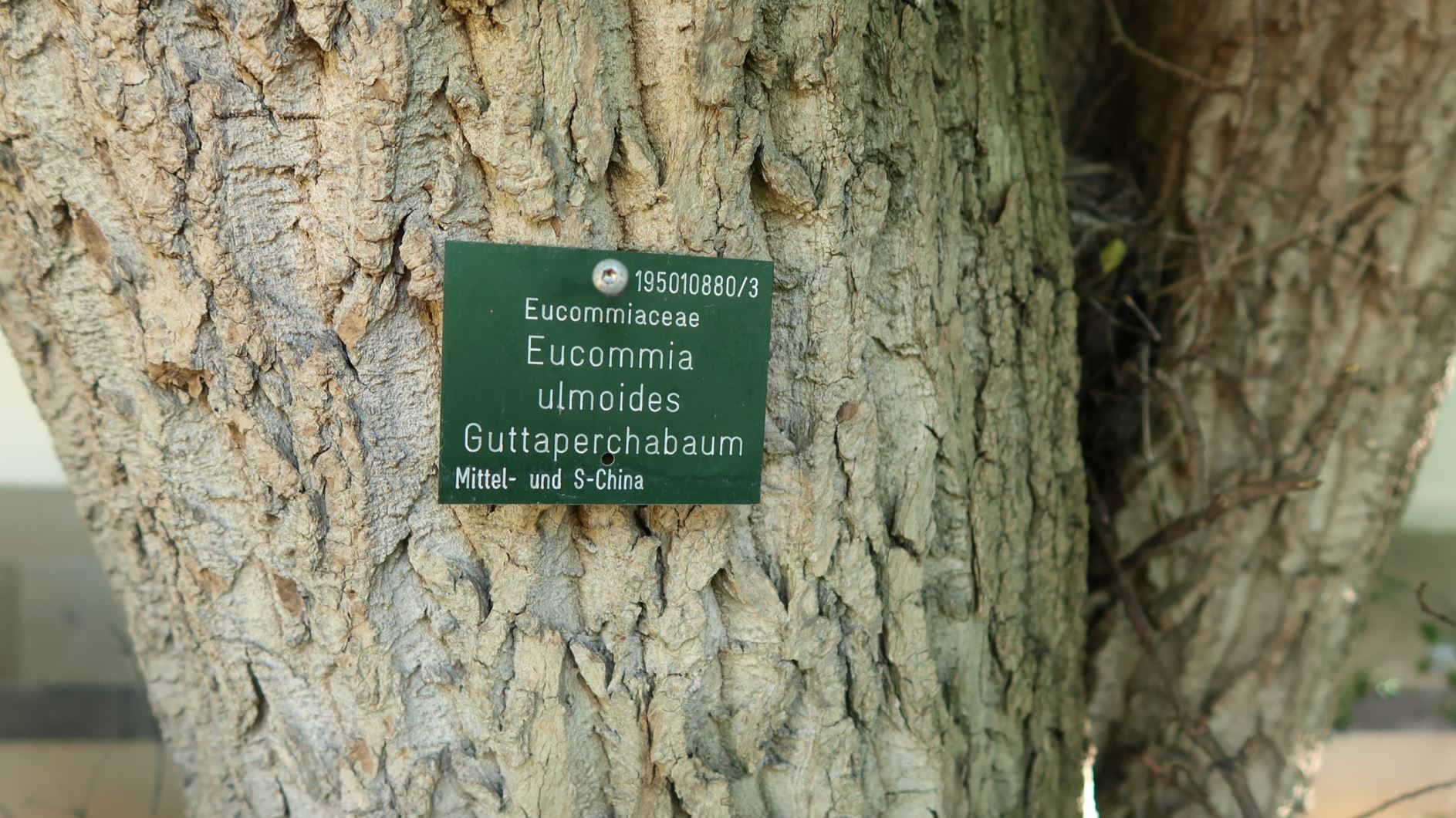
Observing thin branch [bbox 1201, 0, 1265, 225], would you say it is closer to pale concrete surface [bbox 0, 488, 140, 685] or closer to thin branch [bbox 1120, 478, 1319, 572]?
thin branch [bbox 1120, 478, 1319, 572]

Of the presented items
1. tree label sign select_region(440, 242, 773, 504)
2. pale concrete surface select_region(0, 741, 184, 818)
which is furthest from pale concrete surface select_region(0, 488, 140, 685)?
tree label sign select_region(440, 242, 773, 504)

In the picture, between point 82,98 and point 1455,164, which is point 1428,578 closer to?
point 1455,164

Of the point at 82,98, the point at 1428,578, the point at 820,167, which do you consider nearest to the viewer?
the point at 82,98

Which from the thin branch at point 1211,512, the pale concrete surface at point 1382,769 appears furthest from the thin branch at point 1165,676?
the pale concrete surface at point 1382,769

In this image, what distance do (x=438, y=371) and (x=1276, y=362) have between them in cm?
154

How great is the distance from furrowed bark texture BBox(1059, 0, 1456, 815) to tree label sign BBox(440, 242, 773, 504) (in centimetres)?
100

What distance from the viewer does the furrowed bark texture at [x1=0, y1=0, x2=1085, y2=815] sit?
1.14 m

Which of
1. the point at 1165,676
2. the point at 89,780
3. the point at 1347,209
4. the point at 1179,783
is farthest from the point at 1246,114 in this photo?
the point at 89,780

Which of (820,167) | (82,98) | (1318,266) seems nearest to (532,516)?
(820,167)

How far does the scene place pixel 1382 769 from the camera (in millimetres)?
3590

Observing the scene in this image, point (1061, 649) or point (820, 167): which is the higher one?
point (820, 167)

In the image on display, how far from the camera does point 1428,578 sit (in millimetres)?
3533

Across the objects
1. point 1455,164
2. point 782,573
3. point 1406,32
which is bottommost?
point 782,573

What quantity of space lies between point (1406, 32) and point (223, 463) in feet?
6.57
